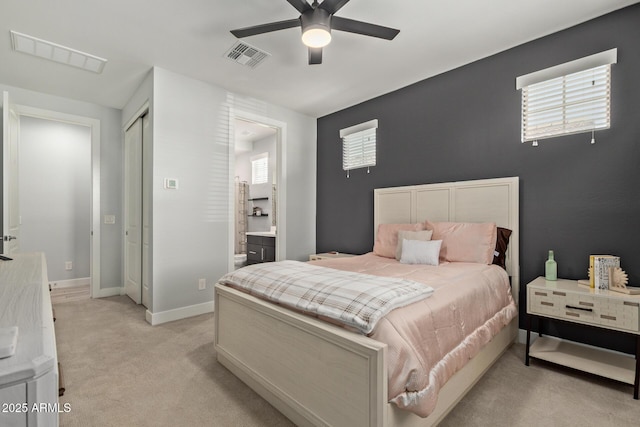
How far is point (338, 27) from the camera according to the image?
2.11 m

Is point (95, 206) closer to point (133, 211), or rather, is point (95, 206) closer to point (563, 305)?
point (133, 211)

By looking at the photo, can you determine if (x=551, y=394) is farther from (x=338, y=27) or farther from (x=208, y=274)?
(x=208, y=274)

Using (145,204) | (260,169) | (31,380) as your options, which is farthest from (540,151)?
(260,169)

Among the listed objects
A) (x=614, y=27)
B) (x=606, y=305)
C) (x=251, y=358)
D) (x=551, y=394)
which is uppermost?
(x=614, y=27)

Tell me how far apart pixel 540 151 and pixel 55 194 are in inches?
252

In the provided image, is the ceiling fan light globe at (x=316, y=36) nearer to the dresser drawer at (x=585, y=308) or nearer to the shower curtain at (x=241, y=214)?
the dresser drawer at (x=585, y=308)

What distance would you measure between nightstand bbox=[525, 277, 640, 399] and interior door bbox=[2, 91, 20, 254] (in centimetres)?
445

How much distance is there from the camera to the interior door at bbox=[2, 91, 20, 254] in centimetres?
285

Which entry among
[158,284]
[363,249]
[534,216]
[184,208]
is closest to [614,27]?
[534,216]

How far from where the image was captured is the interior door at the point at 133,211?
386 centimetres

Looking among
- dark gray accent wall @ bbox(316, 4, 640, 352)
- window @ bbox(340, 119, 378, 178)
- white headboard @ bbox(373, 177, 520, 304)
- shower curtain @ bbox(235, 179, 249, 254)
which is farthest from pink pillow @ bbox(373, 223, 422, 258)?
shower curtain @ bbox(235, 179, 249, 254)

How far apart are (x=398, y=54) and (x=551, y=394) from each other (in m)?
2.99

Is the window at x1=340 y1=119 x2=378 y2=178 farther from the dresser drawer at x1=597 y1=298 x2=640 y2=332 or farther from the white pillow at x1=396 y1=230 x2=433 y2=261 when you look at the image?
the dresser drawer at x1=597 y1=298 x2=640 y2=332

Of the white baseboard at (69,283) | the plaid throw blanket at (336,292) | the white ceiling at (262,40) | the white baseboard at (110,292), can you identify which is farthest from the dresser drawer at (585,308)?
the white baseboard at (69,283)
